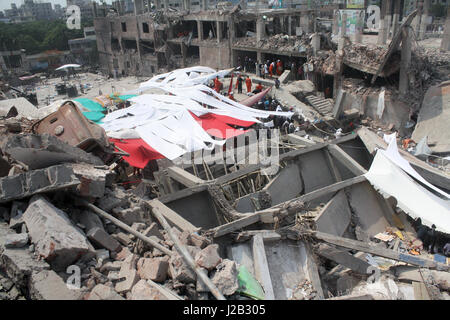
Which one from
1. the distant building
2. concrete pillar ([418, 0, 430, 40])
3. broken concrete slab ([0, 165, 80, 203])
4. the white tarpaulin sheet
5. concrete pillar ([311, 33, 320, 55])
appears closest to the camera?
broken concrete slab ([0, 165, 80, 203])

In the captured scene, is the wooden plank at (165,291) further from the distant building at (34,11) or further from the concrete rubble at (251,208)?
the distant building at (34,11)

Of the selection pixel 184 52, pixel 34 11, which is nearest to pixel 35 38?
pixel 184 52

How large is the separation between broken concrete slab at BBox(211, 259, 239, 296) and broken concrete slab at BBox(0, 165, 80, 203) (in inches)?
99.0

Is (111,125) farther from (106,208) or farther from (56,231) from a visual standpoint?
(56,231)

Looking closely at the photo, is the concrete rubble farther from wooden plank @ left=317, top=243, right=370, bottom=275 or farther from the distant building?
the distant building

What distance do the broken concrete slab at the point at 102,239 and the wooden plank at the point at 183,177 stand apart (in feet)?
10.9

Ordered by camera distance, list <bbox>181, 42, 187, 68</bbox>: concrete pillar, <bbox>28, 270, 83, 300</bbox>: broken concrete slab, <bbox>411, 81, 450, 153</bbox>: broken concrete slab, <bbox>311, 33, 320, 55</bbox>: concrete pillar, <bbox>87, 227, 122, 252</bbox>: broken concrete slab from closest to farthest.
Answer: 1. <bbox>28, 270, 83, 300</bbox>: broken concrete slab
2. <bbox>87, 227, 122, 252</bbox>: broken concrete slab
3. <bbox>411, 81, 450, 153</bbox>: broken concrete slab
4. <bbox>311, 33, 320, 55</bbox>: concrete pillar
5. <bbox>181, 42, 187, 68</bbox>: concrete pillar

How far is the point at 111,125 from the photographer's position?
34.9 feet

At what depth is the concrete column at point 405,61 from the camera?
45.9 feet

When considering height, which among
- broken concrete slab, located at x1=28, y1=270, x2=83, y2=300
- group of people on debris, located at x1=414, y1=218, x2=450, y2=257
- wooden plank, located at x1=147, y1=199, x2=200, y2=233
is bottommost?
group of people on debris, located at x1=414, y1=218, x2=450, y2=257

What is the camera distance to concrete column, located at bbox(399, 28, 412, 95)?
551 inches

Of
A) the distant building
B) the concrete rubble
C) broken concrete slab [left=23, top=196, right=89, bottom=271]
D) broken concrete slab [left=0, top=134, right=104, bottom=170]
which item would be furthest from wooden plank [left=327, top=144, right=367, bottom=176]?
the distant building
